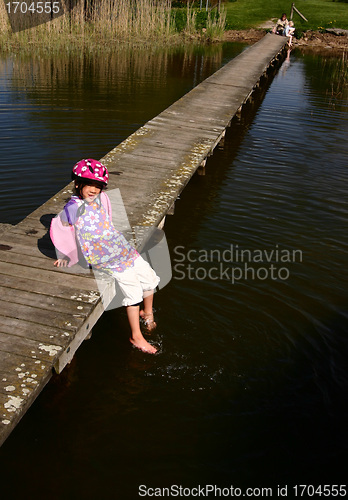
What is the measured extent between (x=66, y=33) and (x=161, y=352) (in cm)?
1765

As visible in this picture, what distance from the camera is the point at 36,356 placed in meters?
3.59

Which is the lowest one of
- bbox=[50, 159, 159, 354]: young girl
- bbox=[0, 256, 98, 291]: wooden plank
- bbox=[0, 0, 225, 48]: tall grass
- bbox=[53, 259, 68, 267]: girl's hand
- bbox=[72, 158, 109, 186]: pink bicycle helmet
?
bbox=[0, 256, 98, 291]: wooden plank

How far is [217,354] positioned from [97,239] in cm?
162

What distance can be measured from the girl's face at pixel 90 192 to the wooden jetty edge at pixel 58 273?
699mm

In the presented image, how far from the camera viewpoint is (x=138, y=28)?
2141 cm

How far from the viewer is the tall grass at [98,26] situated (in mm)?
18016

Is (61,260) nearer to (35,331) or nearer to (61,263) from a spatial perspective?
(61,263)

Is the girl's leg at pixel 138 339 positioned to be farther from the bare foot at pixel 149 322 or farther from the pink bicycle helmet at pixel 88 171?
the pink bicycle helmet at pixel 88 171

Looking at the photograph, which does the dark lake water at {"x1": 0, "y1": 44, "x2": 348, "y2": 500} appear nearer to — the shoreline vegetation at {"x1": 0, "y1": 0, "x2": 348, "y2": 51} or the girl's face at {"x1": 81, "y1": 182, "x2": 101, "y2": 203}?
the girl's face at {"x1": 81, "y1": 182, "x2": 101, "y2": 203}

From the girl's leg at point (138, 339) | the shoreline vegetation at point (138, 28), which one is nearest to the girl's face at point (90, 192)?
the girl's leg at point (138, 339)

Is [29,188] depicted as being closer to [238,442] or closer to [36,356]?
[36,356]

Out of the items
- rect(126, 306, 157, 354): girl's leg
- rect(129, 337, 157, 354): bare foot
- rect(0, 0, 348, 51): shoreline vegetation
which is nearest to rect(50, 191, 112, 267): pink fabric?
rect(126, 306, 157, 354): girl's leg

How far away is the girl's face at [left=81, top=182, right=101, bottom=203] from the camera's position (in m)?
4.27

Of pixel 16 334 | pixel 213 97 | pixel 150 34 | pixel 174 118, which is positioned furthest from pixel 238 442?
pixel 150 34
